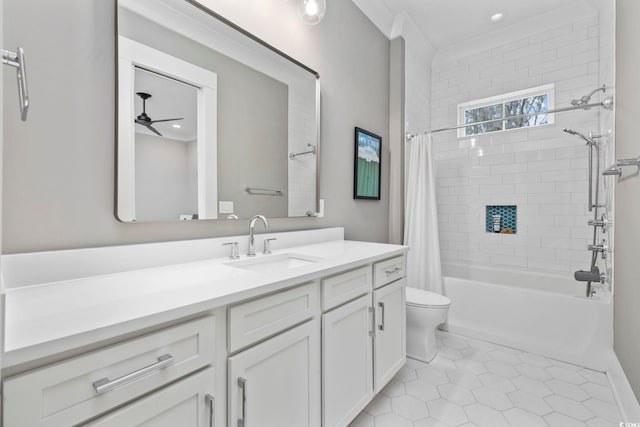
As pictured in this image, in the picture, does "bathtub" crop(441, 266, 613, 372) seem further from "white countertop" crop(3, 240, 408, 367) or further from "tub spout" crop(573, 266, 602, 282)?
"white countertop" crop(3, 240, 408, 367)

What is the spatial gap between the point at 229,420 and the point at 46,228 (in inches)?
33.9

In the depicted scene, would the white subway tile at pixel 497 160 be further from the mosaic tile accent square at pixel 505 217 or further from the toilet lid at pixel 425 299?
the toilet lid at pixel 425 299

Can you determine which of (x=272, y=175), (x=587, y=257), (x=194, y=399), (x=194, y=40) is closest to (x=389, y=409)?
(x=194, y=399)

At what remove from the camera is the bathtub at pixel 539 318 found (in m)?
2.08

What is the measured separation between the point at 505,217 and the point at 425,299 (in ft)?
5.14

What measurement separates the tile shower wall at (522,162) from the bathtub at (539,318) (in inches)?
13.7

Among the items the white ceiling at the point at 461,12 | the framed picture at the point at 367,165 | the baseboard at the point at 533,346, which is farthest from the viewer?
the white ceiling at the point at 461,12

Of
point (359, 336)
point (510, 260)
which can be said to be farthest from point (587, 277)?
point (359, 336)

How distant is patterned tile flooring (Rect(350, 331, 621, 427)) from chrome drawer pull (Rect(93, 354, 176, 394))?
1235 mm

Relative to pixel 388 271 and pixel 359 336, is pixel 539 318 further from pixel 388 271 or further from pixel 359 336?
pixel 359 336

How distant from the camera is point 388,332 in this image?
5.71 feet

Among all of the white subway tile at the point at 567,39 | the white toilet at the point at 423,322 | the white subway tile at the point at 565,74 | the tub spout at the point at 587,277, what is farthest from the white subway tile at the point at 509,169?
the white toilet at the point at 423,322

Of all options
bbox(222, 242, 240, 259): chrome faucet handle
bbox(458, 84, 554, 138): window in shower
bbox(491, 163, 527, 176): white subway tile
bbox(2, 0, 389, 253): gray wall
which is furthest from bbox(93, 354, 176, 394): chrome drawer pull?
bbox(491, 163, 527, 176): white subway tile

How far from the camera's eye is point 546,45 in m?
2.94
